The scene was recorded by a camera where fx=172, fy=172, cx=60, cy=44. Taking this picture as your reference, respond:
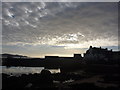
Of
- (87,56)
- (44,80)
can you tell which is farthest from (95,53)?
(44,80)

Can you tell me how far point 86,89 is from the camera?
19.6 metres

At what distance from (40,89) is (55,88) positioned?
173cm

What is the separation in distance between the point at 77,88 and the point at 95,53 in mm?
49955

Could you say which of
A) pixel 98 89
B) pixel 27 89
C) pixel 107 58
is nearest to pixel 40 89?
pixel 27 89

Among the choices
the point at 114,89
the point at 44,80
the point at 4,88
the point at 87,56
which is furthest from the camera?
the point at 87,56

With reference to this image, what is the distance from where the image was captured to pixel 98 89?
1950cm

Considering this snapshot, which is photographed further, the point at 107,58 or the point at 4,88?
the point at 107,58

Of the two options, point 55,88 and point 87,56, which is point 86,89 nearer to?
point 55,88

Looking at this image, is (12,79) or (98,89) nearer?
(98,89)

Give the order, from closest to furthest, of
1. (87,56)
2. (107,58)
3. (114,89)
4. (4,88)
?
(114,89) < (4,88) < (107,58) < (87,56)

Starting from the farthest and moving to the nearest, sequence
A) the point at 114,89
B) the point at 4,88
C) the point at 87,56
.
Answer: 1. the point at 87,56
2. the point at 4,88
3. the point at 114,89

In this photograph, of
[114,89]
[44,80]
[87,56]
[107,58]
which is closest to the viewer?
[114,89]

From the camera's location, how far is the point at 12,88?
2100cm

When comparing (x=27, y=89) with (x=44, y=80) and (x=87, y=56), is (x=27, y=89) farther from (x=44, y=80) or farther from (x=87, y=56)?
(x=87, y=56)
